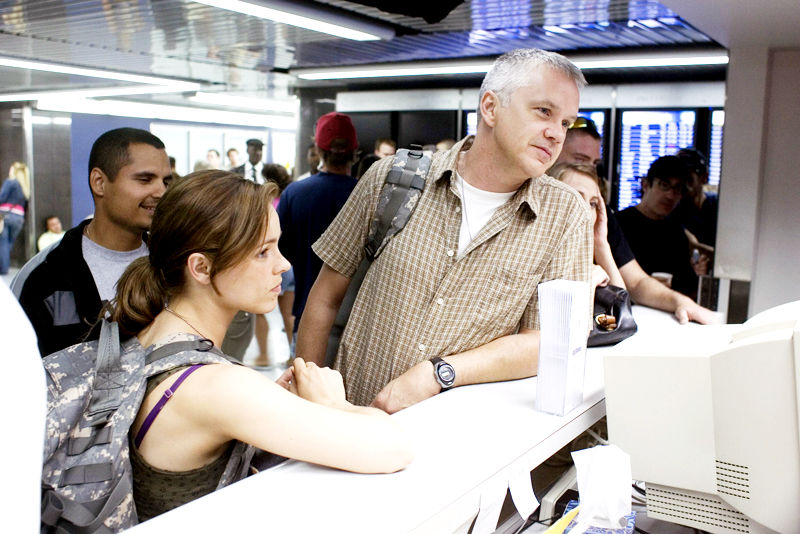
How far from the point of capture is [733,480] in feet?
5.10

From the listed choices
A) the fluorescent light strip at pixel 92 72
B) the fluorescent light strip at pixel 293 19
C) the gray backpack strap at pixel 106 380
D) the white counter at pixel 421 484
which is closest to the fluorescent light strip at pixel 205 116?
the fluorescent light strip at pixel 92 72

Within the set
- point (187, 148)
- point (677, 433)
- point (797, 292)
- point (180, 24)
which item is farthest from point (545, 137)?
point (187, 148)

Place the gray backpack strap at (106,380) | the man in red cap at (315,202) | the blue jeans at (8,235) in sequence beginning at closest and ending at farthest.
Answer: the gray backpack strap at (106,380)
the man in red cap at (315,202)
the blue jeans at (8,235)

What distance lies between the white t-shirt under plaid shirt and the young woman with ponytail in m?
0.57

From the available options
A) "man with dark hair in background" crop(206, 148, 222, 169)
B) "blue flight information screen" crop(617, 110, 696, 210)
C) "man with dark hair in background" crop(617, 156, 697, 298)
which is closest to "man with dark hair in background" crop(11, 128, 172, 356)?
"man with dark hair in background" crop(617, 156, 697, 298)

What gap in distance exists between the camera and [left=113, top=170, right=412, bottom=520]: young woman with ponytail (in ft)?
4.31

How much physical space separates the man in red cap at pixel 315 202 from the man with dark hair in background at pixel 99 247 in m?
1.94

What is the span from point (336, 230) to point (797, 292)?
116 inches

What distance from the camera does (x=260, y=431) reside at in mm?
1305

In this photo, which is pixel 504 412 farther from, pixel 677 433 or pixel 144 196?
pixel 144 196

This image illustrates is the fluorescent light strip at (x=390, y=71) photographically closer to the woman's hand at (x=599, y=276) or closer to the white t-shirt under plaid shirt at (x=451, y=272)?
the woman's hand at (x=599, y=276)

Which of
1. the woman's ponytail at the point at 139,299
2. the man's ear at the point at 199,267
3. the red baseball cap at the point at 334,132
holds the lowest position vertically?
the woman's ponytail at the point at 139,299

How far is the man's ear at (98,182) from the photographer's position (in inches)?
101

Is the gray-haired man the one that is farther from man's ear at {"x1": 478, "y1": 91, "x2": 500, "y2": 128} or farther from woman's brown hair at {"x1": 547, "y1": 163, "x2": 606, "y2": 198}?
woman's brown hair at {"x1": 547, "y1": 163, "x2": 606, "y2": 198}
